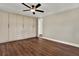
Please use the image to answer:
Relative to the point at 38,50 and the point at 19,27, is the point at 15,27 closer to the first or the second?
the point at 19,27

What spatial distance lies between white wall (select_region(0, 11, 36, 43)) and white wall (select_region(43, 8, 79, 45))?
162cm

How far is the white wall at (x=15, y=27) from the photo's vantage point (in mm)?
4898

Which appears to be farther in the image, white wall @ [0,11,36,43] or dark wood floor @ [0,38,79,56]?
white wall @ [0,11,36,43]

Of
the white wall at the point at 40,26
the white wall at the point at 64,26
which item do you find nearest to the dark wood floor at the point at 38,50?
the white wall at the point at 64,26

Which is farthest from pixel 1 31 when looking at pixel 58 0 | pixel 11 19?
pixel 58 0

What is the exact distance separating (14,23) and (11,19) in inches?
14.6

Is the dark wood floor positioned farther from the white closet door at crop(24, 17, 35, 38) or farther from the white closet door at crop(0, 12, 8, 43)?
the white closet door at crop(24, 17, 35, 38)

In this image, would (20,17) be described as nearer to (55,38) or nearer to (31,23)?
(31,23)

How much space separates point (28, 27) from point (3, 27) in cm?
243

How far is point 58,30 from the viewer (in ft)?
17.8

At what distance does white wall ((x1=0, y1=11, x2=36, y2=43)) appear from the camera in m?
4.90

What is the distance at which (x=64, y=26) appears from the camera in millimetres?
4906

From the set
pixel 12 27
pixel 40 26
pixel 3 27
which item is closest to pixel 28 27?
pixel 40 26

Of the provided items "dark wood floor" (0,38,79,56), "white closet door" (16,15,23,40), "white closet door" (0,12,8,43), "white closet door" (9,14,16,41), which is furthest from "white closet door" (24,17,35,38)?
"dark wood floor" (0,38,79,56)
